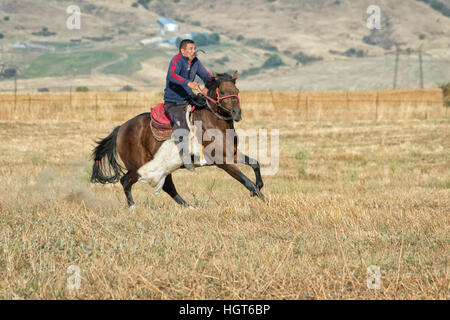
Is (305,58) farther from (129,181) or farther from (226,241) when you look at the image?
(226,241)

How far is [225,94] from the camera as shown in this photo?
8938 mm

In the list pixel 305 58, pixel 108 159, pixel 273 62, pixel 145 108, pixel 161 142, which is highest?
pixel 161 142

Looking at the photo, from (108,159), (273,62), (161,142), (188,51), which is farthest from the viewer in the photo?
(273,62)

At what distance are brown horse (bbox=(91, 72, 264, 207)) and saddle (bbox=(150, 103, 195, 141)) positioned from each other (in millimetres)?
183

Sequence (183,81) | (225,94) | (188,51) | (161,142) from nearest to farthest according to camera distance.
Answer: (225,94) → (183,81) → (188,51) → (161,142)

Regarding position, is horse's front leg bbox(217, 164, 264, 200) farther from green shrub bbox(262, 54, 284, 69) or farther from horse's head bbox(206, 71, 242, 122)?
green shrub bbox(262, 54, 284, 69)

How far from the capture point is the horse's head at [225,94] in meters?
8.80

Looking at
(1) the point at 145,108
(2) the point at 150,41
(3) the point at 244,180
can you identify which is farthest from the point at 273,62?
(3) the point at 244,180

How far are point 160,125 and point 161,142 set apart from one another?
1.00 ft

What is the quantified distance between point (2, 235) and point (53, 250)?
0.96 meters

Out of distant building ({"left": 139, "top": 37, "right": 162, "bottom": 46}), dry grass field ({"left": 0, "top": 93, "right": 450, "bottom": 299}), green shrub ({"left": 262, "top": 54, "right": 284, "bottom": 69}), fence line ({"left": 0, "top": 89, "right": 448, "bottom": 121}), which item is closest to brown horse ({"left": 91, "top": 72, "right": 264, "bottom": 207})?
dry grass field ({"left": 0, "top": 93, "right": 450, "bottom": 299})

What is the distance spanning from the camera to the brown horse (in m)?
9.02

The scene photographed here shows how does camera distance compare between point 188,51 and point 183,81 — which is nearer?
point 183,81

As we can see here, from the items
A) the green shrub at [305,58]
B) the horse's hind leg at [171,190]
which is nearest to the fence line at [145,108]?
the horse's hind leg at [171,190]
